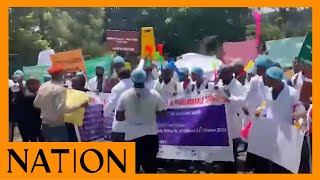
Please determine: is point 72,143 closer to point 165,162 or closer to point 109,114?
point 109,114

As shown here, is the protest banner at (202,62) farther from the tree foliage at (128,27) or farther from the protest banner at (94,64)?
the tree foliage at (128,27)

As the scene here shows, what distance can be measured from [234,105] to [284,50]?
3660mm

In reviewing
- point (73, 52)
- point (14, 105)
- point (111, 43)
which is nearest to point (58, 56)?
point (73, 52)

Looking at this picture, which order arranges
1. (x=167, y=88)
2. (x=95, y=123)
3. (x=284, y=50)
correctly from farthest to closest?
1. (x=284, y=50)
2. (x=95, y=123)
3. (x=167, y=88)

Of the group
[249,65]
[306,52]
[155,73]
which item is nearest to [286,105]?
[306,52]

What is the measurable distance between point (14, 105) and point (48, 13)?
1374 cm

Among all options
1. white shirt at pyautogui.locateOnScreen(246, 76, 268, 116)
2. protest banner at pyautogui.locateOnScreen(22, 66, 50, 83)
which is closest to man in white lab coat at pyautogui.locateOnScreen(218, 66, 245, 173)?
white shirt at pyautogui.locateOnScreen(246, 76, 268, 116)

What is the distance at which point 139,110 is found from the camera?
21.6ft

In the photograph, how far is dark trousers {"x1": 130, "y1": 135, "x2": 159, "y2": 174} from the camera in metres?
6.66

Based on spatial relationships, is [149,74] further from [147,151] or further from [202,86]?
[147,151]

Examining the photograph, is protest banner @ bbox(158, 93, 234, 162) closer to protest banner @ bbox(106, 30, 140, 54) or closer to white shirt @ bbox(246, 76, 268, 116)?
white shirt @ bbox(246, 76, 268, 116)

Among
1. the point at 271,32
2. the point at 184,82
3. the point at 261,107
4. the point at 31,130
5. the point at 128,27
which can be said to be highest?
the point at 128,27

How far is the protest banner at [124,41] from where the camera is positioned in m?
9.92

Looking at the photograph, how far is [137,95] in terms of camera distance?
21.6 ft
